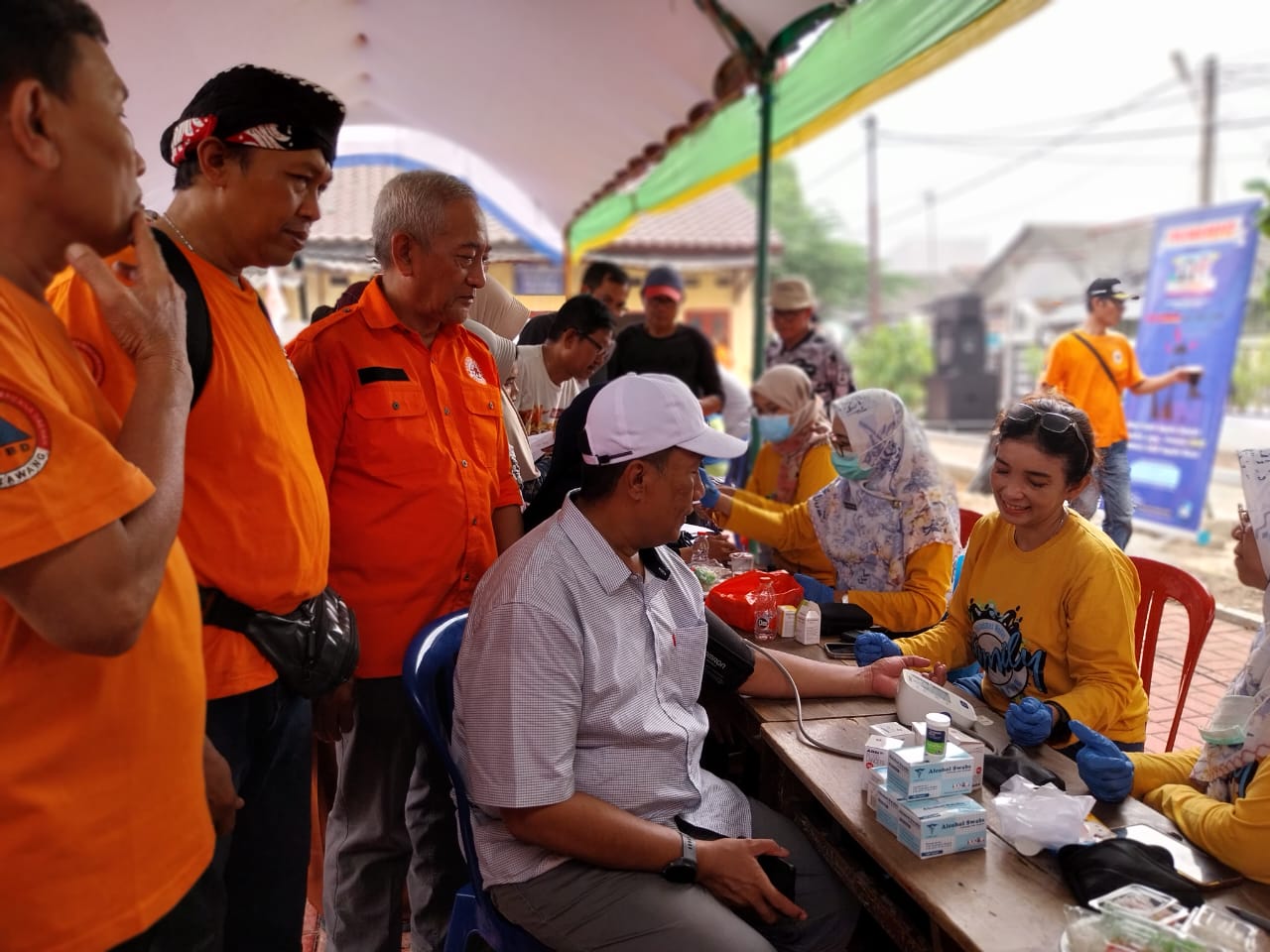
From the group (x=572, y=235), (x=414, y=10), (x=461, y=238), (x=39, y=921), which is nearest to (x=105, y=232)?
(x=39, y=921)

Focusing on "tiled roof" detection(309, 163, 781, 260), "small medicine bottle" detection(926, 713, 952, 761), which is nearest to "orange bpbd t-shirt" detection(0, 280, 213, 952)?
"small medicine bottle" detection(926, 713, 952, 761)

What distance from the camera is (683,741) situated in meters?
1.71

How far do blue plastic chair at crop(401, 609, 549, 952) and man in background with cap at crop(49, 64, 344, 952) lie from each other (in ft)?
0.76

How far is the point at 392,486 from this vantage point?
1990 millimetres

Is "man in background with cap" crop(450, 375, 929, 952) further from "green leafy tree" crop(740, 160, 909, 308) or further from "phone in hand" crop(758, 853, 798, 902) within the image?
"green leafy tree" crop(740, 160, 909, 308)

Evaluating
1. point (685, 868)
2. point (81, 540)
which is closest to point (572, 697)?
point (685, 868)

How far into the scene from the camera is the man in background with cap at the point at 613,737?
1499mm

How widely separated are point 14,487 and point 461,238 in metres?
1.37

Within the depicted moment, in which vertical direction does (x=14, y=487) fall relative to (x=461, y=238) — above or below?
below

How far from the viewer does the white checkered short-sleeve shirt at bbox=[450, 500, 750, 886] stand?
1488mm

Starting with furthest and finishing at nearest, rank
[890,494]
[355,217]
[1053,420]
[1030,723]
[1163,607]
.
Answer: [355,217], [890,494], [1163,607], [1053,420], [1030,723]

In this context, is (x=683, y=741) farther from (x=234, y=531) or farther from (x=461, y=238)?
(x=461, y=238)

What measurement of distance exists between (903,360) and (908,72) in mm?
18678

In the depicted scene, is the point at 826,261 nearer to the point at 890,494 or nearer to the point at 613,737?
the point at 890,494
